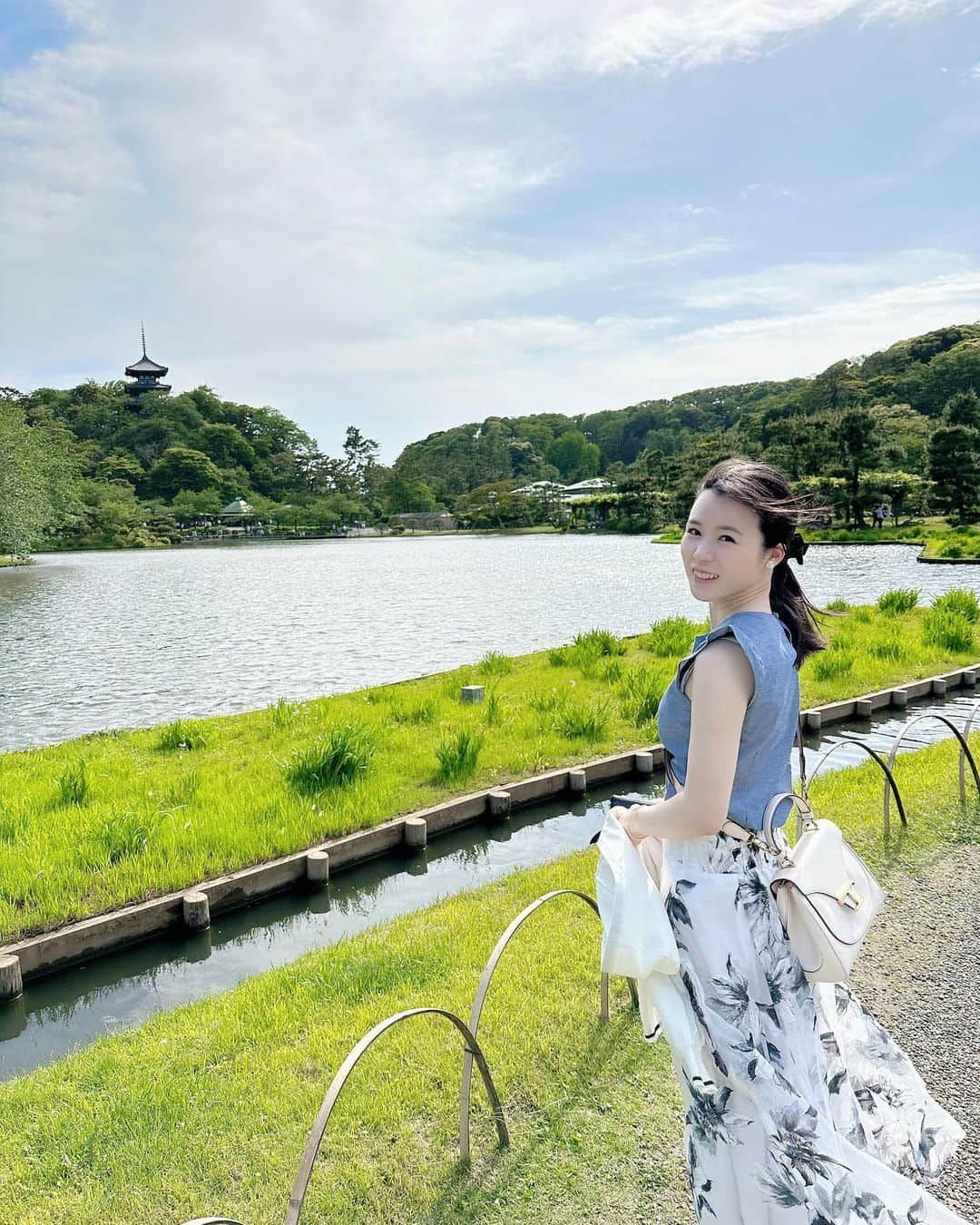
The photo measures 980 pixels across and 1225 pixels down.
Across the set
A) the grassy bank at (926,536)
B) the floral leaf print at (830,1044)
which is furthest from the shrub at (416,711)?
the grassy bank at (926,536)

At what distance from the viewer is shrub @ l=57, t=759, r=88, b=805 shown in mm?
5188

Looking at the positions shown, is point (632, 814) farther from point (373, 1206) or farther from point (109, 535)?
point (109, 535)

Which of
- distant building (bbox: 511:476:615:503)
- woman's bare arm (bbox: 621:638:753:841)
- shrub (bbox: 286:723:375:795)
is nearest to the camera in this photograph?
woman's bare arm (bbox: 621:638:753:841)

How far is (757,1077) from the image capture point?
4.70 ft

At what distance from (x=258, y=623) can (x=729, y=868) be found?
50.6 ft

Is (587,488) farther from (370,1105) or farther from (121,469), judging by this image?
(370,1105)

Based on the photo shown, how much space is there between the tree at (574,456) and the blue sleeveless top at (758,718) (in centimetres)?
8177

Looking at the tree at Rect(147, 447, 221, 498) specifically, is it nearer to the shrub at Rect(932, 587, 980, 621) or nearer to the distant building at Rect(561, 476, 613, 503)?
the distant building at Rect(561, 476, 613, 503)

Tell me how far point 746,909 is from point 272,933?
3340 mm

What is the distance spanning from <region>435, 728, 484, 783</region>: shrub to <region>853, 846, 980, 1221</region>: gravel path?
9.35 ft

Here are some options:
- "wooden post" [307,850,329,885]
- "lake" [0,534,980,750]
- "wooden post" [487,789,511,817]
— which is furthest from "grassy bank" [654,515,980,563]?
"wooden post" [307,850,329,885]

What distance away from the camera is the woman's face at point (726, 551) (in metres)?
1.50

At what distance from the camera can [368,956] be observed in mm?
3318

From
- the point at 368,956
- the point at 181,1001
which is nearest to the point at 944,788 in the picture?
the point at 368,956
